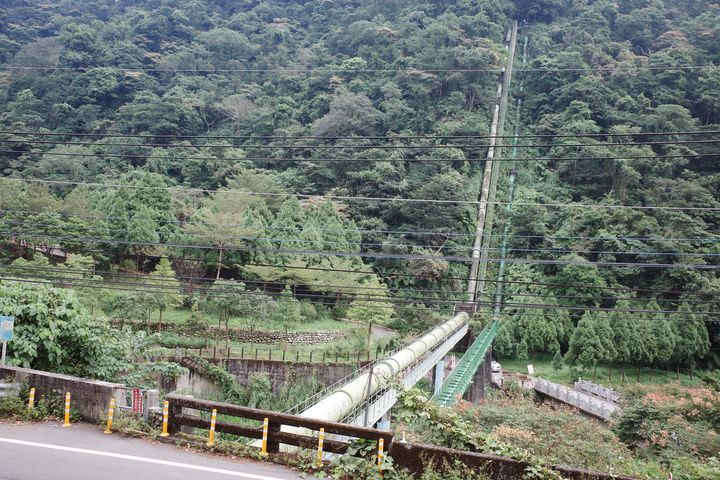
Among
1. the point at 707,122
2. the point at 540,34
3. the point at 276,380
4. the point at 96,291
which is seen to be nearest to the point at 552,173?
the point at 707,122

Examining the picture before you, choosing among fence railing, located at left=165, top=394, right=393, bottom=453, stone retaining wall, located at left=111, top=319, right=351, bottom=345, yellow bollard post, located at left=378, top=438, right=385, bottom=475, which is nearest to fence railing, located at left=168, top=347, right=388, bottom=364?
stone retaining wall, located at left=111, top=319, right=351, bottom=345

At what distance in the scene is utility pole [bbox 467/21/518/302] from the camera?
45188 mm

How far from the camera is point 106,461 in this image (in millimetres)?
6520

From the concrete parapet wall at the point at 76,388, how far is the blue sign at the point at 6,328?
0.71 metres

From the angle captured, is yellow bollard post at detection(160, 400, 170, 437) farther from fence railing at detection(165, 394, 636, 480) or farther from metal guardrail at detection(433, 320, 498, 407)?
metal guardrail at detection(433, 320, 498, 407)

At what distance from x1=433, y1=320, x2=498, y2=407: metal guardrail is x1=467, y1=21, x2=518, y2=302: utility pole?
518cm

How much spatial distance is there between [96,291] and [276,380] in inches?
426

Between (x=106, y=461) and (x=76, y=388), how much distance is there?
78.7 inches

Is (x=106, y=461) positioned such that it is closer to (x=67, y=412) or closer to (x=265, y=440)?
(x=67, y=412)

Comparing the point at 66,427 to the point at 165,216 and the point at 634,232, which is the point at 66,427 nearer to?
the point at 165,216

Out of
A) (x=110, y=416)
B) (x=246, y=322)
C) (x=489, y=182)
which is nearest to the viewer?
(x=110, y=416)

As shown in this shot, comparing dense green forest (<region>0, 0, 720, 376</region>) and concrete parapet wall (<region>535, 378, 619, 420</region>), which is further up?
dense green forest (<region>0, 0, 720, 376</region>)

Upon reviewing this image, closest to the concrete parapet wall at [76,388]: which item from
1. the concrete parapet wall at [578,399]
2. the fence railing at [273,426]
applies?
the fence railing at [273,426]

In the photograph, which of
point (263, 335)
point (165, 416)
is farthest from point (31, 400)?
point (263, 335)
